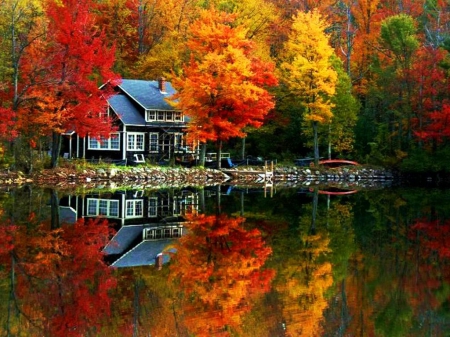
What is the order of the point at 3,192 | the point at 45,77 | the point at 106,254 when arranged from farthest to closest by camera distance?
the point at 45,77 < the point at 3,192 < the point at 106,254

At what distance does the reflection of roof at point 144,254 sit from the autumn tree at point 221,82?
2302 cm

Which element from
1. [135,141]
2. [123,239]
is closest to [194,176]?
[135,141]

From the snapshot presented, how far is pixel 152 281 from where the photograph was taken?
1340cm

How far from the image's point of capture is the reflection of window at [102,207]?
2470 centimetres

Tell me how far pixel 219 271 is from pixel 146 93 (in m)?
34.6

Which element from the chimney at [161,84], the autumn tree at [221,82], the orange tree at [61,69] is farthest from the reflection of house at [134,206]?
the chimney at [161,84]

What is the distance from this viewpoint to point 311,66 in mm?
45469

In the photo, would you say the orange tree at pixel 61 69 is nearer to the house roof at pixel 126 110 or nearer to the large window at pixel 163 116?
the house roof at pixel 126 110

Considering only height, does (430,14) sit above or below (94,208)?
above

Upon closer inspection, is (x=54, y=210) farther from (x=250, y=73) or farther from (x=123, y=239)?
(x=250, y=73)

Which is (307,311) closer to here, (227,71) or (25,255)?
(25,255)

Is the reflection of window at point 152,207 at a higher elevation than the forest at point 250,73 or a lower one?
lower

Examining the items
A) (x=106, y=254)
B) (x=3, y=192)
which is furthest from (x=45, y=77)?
(x=106, y=254)

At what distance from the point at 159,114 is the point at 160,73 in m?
6.69
